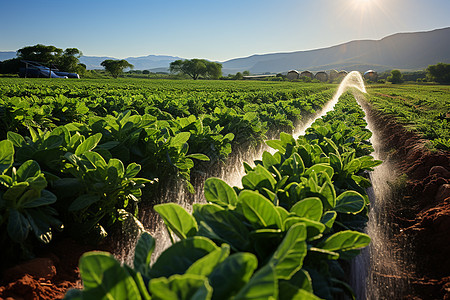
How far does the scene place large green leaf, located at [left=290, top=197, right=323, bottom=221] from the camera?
976mm

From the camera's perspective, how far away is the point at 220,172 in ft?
12.2

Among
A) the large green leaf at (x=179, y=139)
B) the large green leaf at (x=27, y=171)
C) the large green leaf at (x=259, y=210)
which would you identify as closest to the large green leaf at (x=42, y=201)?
the large green leaf at (x=27, y=171)

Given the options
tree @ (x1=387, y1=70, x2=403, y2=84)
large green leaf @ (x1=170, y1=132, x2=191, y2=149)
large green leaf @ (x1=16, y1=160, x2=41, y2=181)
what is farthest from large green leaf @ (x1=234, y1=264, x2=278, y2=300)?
tree @ (x1=387, y1=70, x2=403, y2=84)

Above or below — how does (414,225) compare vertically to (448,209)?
below

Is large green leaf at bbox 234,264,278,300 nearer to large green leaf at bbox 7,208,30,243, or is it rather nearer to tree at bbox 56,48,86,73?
large green leaf at bbox 7,208,30,243

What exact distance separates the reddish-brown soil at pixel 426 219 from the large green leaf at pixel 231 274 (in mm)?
1548

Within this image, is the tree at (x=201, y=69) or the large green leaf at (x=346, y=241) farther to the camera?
the tree at (x=201, y=69)

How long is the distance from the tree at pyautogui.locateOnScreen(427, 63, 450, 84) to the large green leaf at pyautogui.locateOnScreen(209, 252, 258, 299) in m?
80.5

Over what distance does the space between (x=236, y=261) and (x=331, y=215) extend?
58 cm

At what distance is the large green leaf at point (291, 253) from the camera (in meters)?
0.72

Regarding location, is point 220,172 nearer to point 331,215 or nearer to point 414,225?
point 414,225

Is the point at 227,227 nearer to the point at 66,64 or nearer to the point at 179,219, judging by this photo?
the point at 179,219

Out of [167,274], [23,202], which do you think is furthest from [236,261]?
[23,202]

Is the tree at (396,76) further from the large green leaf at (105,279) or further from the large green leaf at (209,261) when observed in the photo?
the large green leaf at (105,279)
